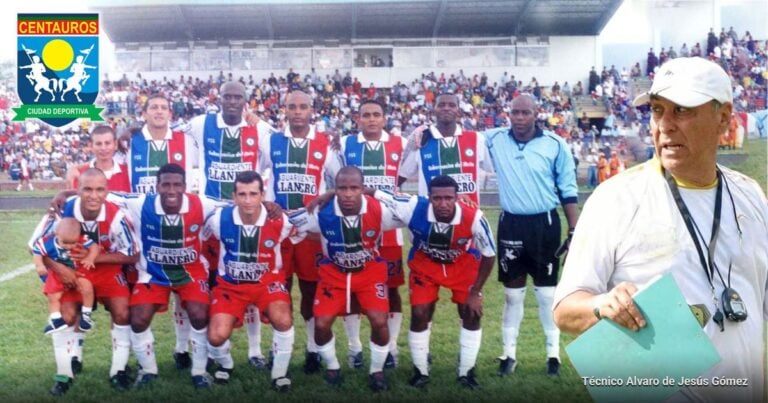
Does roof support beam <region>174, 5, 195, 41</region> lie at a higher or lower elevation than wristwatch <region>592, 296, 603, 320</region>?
higher

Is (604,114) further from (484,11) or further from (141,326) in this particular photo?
(141,326)

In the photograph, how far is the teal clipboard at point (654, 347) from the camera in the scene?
163cm

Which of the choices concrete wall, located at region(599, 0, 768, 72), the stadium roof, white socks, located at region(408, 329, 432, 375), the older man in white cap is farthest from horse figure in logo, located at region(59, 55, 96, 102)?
the older man in white cap

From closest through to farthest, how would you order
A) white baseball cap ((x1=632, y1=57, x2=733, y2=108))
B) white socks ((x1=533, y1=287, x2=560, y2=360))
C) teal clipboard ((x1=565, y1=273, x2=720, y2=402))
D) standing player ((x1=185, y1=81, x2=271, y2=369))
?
teal clipboard ((x1=565, y1=273, x2=720, y2=402)), white baseball cap ((x1=632, y1=57, x2=733, y2=108)), white socks ((x1=533, y1=287, x2=560, y2=360)), standing player ((x1=185, y1=81, x2=271, y2=369))

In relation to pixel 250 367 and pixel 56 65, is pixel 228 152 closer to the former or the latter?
pixel 56 65

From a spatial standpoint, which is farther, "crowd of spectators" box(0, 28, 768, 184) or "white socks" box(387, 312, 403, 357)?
"white socks" box(387, 312, 403, 357)

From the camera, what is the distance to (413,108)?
392 centimetres

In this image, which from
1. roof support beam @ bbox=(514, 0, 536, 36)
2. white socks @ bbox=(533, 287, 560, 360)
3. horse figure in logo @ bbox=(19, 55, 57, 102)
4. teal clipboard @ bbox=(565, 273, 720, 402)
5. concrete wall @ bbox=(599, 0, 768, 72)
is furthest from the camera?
white socks @ bbox=(533, 287, 560, 360)

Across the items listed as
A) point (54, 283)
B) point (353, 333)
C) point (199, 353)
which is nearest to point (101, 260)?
point (54, 283)

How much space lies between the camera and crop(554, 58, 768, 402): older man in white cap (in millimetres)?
1760

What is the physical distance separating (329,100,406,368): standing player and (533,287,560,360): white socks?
0.73 meters

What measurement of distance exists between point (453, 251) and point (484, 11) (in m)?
1.20

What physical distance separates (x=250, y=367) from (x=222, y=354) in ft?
0.69

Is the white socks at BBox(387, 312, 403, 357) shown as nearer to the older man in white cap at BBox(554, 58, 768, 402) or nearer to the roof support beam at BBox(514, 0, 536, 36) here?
the roof support beam at BBox(514, 0, 536, 36)
